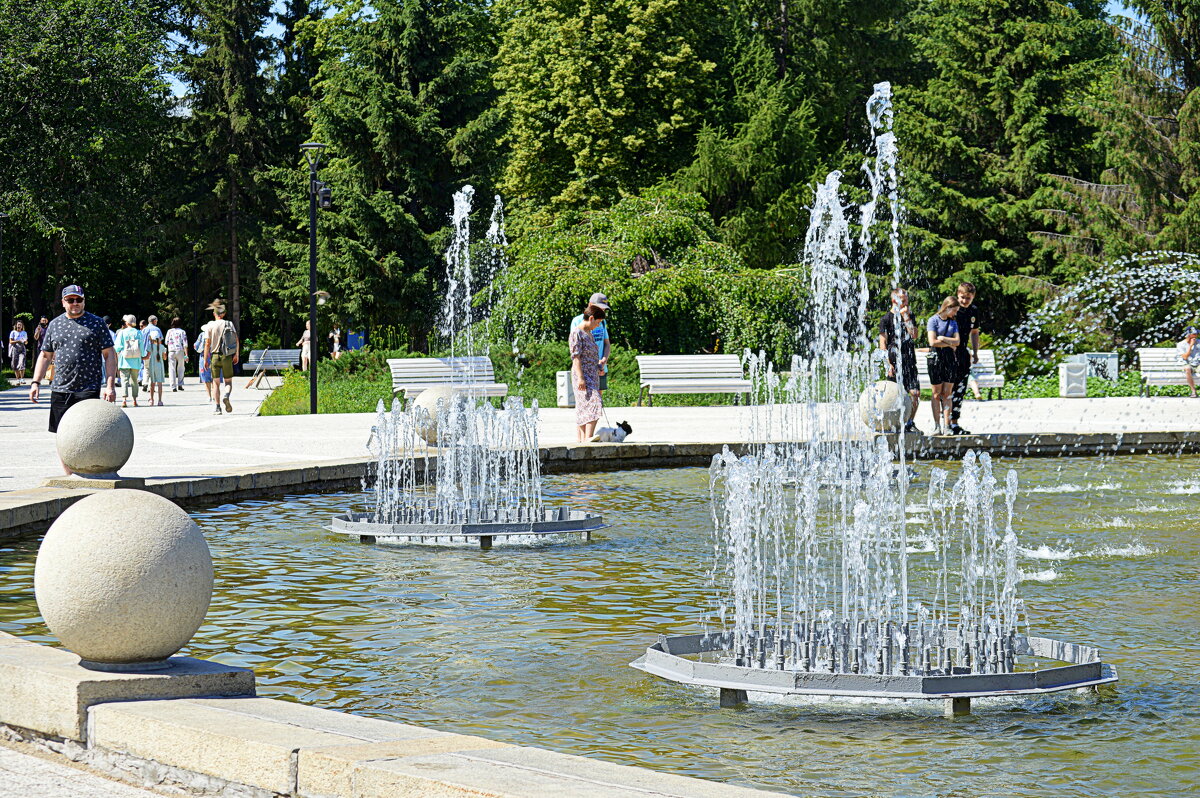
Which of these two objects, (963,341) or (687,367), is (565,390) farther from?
(963,341)

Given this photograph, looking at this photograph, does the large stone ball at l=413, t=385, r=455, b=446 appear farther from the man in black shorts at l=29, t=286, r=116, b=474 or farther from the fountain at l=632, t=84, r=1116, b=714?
the man in black shorts at l=29, t=286, r=116, b=474

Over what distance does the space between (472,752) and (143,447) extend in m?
14.0

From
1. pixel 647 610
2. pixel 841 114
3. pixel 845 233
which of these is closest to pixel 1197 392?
pixel 845 233

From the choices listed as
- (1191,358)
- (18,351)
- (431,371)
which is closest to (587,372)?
(431,371)

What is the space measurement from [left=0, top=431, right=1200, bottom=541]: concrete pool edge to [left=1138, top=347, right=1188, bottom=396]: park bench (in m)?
11.7

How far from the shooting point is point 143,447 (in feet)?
58.2

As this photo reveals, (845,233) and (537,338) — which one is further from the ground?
(845,233)

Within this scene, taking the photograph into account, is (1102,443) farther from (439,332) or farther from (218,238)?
(218,238)

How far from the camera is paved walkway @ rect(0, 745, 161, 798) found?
4.78 m

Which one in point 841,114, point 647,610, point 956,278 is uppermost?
point 841,114

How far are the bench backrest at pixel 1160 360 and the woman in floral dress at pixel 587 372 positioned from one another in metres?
16.3

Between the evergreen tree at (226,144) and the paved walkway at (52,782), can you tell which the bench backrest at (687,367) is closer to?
the paved walkway at (52,782)

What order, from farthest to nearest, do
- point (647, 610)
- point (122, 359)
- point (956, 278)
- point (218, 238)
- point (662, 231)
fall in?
point (218, 238)
point (956, 278)
point (662, 231)
point (122, 359)
point (647, 610)

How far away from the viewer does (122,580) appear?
18.1ft
